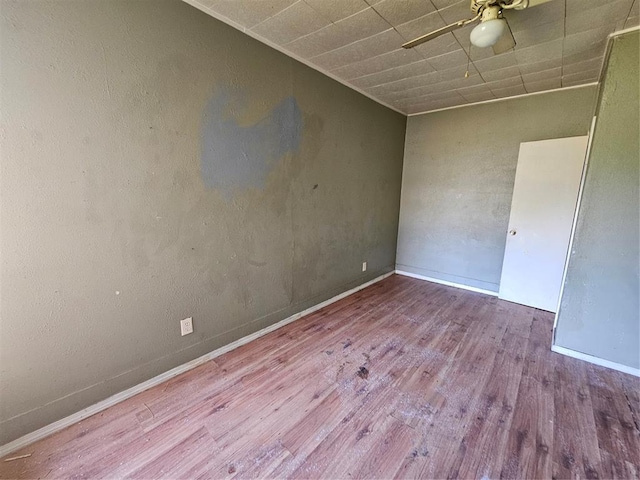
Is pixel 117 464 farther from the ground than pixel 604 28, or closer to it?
closer to it

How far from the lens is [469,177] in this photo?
379cm

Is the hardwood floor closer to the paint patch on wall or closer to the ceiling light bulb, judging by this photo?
the paint patch on wall

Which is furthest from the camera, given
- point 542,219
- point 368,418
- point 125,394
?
point 542,219

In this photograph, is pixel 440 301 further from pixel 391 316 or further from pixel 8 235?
pixel 8 235

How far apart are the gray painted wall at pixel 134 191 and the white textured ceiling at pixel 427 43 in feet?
0.76

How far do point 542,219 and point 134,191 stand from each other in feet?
13.2

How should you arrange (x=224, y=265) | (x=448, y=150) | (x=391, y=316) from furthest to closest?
(x=448, y=150) < (x=391, y=316) < (x=224, y=265)

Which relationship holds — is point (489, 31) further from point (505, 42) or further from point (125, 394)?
point (125, 394)

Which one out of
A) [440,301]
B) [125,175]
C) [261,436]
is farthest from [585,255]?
[125,175]

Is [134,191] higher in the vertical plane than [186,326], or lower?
higher

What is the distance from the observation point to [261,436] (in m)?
1.54

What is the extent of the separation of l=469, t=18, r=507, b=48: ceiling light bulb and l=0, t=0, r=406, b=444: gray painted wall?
4.92 feet

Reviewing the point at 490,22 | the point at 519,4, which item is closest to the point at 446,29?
the point at 490,22

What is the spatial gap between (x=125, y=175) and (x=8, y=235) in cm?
59
